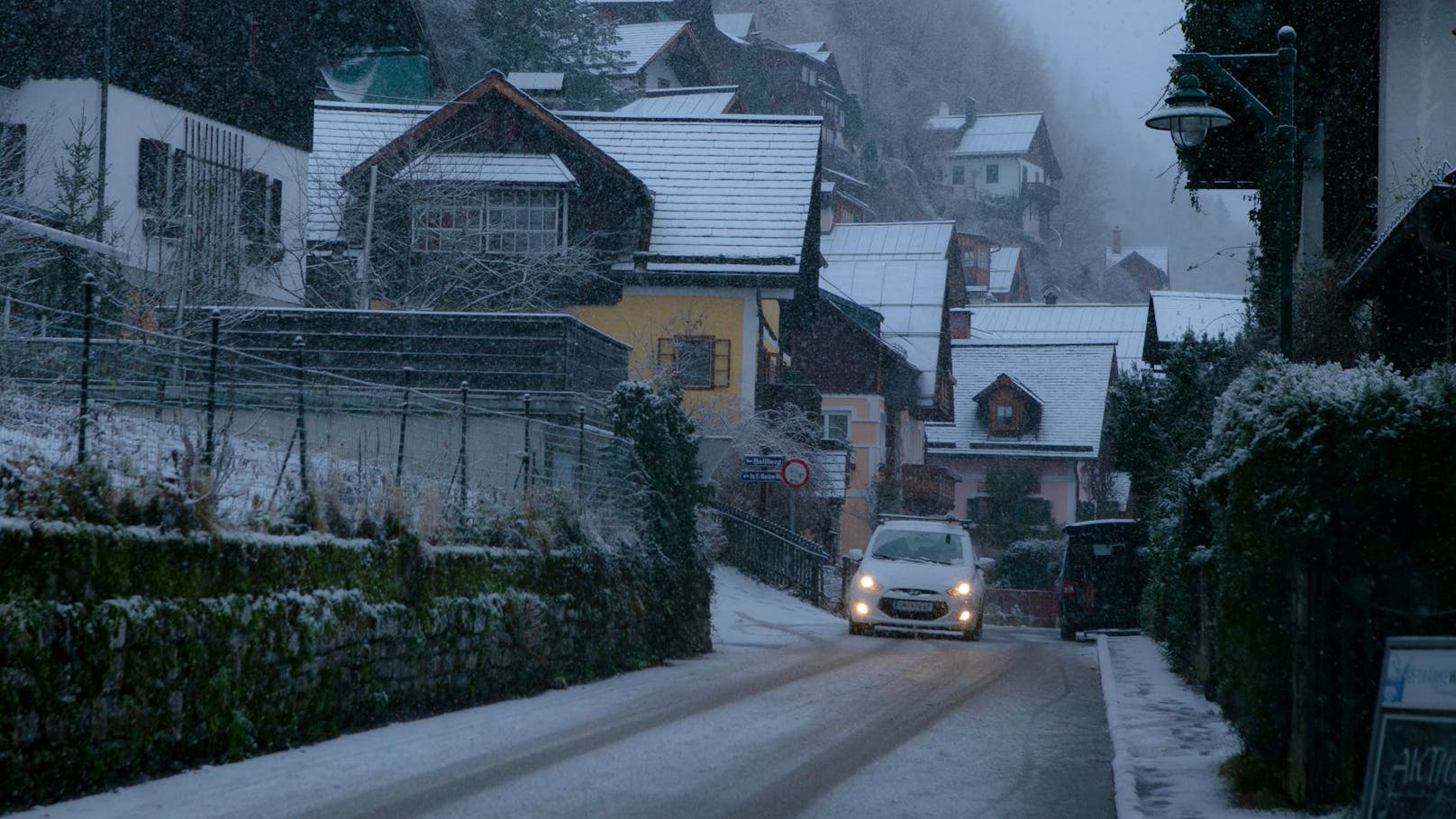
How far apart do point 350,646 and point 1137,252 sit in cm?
12670

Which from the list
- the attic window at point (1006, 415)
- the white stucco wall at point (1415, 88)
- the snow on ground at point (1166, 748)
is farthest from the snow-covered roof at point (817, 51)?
the snow on ground at point (1166, 748)

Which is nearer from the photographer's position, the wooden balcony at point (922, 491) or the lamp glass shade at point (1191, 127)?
the lamp glass shade at point (1191, 127)

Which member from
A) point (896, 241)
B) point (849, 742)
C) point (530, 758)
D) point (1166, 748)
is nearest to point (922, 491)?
point (896, 241)

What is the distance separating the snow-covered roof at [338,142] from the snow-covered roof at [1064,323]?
52267 mm

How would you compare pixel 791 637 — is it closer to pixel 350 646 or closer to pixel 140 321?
pixel 140 321

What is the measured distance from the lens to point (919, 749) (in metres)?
10.4

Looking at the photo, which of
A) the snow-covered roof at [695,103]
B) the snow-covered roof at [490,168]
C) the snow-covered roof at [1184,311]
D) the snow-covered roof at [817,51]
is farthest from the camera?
the snow-covered roof at [817,51]

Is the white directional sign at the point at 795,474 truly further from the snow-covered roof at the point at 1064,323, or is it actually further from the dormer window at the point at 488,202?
the snow-covered roof at the point at 1064,323

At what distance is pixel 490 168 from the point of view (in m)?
35.2

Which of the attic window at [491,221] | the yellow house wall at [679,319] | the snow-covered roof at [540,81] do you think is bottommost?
the yellow house wall at [679,319]

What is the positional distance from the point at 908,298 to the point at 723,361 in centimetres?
2306

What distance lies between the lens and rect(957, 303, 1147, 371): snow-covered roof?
8738cm

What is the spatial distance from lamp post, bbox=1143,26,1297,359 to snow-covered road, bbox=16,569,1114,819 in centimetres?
398

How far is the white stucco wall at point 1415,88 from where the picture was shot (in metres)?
17.6
